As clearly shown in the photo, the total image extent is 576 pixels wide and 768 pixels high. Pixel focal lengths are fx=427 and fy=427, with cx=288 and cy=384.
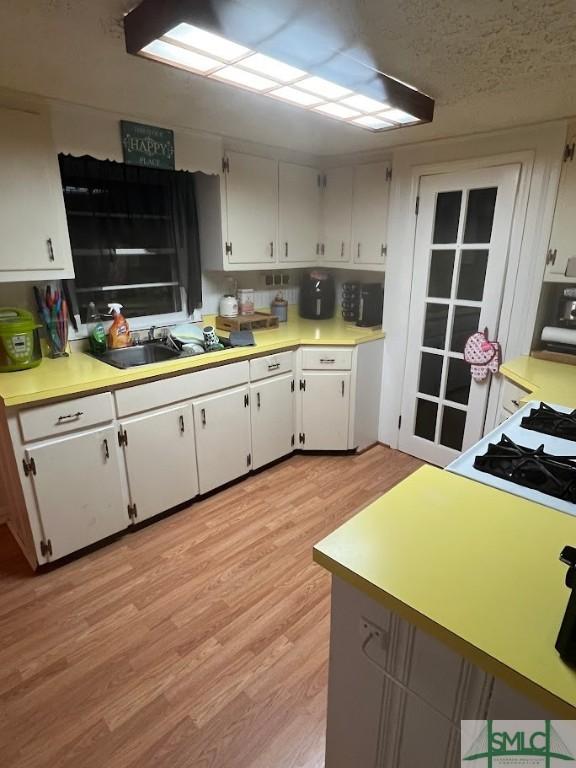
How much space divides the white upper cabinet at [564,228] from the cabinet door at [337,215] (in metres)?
1.37

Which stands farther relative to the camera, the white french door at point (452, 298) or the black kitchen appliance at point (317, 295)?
the black kitchen appliance at point (317, 295)

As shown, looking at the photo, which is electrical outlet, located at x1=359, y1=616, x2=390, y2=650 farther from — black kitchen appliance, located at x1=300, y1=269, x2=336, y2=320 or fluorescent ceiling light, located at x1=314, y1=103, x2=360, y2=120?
black kitchen appliance, located at x1=300, y1=269, x2=336, y2=320

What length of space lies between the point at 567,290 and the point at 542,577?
195 centimetres

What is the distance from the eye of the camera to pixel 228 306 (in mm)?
3025

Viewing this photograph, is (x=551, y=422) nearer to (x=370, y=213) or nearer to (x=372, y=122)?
(x=372, y=122)

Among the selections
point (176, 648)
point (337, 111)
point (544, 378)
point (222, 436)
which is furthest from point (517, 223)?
point (176, 648)

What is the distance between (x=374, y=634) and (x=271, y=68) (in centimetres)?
175

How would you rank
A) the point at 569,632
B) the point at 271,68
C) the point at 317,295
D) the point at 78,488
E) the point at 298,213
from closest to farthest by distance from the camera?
the point at 569,632 < the point at 271,68 < the point at 78,488 < the point at 298,213 < the point at 317,295

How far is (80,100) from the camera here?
1991 mm

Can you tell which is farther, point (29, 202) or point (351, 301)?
point (351, 301)

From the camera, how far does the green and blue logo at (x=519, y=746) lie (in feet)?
2.24

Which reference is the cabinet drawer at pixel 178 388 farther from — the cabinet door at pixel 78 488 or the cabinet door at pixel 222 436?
the cabinet door at pixel 78 488

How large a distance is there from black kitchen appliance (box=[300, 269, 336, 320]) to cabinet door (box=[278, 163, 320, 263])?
0.16m

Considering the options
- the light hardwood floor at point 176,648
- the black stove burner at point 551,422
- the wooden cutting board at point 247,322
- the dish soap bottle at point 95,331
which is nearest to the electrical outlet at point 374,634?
the light hardwood floor at point 176,648
